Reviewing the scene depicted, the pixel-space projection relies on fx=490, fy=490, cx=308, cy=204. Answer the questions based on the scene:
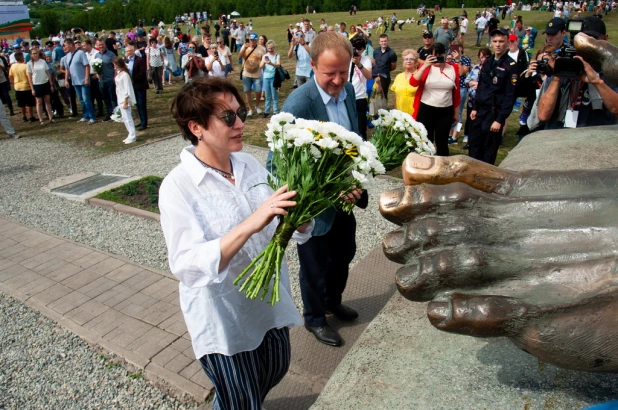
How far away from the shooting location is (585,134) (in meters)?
3.17

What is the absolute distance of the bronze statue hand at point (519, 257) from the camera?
1.17m

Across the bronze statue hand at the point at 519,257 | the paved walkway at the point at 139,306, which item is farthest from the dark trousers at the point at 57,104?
the bronze statue hand at the point at 519,257

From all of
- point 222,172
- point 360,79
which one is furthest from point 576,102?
point 360,79

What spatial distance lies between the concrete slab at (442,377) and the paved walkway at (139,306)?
1.37 m

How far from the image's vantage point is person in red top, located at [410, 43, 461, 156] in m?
6.57

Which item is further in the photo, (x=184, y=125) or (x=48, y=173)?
(x=48, y=173)

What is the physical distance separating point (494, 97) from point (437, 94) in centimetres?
73

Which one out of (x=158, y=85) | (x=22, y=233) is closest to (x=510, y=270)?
(x=22, y=233)

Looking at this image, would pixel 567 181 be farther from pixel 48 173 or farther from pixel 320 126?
pixel 48 173

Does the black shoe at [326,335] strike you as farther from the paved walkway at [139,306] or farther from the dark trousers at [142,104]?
the dark trousers at [142,104]

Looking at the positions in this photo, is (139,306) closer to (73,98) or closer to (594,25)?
(594,25)

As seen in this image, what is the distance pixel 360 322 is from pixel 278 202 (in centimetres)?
226

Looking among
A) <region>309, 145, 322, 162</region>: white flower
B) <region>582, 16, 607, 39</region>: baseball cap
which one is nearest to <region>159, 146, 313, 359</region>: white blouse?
<region>309, 145, 322, 162</region>: white flower

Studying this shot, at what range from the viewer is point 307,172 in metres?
2.11
